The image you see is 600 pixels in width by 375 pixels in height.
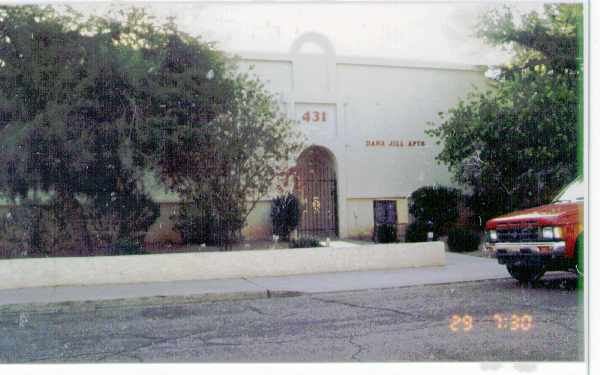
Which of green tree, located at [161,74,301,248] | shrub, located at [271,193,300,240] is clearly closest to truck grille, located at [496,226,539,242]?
green tree, located at [161,74,301,248]

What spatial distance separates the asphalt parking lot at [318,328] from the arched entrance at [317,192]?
6870 millimetres

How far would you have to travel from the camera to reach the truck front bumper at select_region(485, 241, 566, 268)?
8.48 meters

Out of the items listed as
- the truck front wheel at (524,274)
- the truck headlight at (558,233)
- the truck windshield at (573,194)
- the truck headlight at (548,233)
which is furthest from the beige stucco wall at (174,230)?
the truck headlight at (558,233)

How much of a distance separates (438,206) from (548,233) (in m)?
8.83

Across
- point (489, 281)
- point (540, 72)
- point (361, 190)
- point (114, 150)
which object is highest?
point (540, 72)

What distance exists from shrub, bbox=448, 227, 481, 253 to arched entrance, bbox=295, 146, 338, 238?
324 cm

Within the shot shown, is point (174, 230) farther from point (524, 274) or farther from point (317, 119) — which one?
point (524, 274)

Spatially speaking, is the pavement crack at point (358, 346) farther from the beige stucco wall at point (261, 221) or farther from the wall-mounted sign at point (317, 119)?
the wall-mounted sign at point (317, 119)

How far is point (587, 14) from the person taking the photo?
4.53 m

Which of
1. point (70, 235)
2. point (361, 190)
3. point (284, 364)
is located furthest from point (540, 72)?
point (284, 364)

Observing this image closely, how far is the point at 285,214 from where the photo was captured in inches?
625

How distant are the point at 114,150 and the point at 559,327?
954cm

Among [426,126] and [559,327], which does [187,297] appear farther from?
[426,126]

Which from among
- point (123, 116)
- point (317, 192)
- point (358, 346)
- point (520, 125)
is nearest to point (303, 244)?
point (317, 192)
